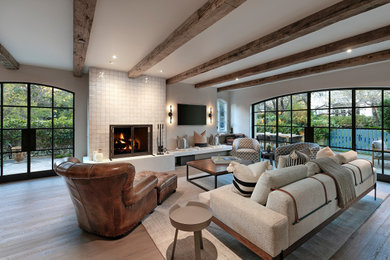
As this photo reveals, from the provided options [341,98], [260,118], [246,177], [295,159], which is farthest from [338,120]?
[246,177]

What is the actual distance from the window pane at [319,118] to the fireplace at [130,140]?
474 cm

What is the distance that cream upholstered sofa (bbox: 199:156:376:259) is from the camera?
1.60 m

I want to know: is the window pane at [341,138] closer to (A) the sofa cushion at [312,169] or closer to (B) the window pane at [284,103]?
(B) the window pane at [284,103]

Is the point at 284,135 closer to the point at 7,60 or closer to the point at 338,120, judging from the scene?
the point at 338,120

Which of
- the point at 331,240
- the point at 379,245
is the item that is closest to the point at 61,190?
the point at 331,240

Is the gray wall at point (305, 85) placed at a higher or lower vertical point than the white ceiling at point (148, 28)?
lower

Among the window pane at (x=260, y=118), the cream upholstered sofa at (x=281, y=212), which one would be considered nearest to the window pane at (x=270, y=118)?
the window pane at (x=260, y=118)

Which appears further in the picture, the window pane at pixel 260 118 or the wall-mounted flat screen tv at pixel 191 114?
the window pane at pixel 260 118

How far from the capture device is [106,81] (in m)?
4.74

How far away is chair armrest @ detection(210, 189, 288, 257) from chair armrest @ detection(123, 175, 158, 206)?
0.99m

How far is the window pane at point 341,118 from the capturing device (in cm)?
486

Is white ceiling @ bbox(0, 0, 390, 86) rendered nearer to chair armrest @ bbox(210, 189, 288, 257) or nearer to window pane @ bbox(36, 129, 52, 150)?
window pane @ bbox(36, 129, 52, 150)

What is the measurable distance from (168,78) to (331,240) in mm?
5213

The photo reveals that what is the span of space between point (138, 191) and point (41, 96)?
4.18m
